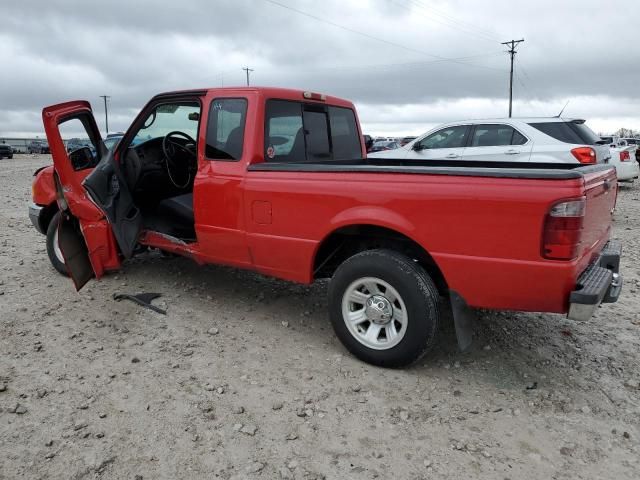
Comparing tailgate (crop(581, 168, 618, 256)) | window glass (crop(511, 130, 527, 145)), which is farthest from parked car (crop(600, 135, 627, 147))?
tailgate (crop(581, 168, 618, 256))

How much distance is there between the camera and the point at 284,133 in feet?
14.7

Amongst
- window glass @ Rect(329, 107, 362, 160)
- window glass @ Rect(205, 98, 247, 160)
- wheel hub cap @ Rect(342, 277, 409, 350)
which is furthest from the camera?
window glass @ Rect(329, 107, 362, 160)

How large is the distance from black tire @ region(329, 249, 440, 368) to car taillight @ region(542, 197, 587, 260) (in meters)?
0.81

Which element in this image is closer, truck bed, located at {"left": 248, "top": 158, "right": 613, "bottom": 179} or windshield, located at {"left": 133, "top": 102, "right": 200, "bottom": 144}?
truck bed, located at {"left": 248, "top": 158, "right": 613, "bottom": 179}

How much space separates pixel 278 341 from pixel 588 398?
219 centimetres

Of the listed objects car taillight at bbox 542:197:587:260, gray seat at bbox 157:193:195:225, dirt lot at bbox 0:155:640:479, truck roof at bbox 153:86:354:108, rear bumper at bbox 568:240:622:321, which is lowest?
dirt lot at bbox 0:155:640:479

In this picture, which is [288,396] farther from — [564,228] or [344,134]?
[344,134]

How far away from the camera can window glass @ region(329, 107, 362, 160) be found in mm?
5107

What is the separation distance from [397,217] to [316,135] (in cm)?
177

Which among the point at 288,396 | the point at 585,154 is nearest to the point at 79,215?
the point at 288,396

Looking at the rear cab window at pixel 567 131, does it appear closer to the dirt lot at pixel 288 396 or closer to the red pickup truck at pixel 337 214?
the dirt lot at pixel 288 396

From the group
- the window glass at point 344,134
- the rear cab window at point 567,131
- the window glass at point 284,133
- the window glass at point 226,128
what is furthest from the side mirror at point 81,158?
the rear cab window at point 567,131

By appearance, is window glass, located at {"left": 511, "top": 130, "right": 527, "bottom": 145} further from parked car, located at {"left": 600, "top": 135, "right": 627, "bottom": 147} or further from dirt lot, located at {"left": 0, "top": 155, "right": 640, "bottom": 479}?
parked car, located at {"left": 600, "top": 135, "right": 627, "bottom": 147}

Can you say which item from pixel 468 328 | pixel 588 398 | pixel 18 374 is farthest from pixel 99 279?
pixel 588 398
